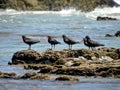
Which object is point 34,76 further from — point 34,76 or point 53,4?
point 53,4

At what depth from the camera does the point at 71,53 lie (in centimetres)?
2325

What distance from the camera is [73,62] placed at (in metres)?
21.7

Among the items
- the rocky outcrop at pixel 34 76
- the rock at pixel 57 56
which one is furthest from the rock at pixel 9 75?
the rock at pixel 57 56

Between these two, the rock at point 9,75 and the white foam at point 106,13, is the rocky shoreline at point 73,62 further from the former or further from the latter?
the white foam at point 106,13

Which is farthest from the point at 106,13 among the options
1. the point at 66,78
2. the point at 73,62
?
the point at 66,78

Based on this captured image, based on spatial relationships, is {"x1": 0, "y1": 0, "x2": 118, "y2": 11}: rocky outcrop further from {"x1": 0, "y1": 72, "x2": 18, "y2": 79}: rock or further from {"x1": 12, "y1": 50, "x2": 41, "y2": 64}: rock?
{"x1": 0, "y1": 72, "x2": 18, "y2": 79}: rock

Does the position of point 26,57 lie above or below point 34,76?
below

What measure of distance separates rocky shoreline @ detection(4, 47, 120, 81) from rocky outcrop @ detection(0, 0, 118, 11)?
106 m

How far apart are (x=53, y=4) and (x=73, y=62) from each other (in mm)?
117971

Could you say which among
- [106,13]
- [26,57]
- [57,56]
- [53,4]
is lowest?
[53,4]

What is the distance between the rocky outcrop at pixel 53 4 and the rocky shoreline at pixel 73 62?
106 meters

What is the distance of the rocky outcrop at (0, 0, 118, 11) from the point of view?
132m

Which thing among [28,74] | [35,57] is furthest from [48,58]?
[28,74]

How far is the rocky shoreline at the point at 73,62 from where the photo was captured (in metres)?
20.0
